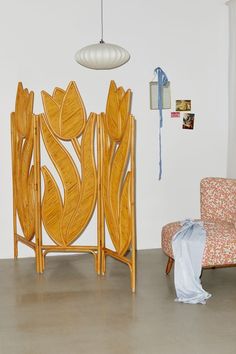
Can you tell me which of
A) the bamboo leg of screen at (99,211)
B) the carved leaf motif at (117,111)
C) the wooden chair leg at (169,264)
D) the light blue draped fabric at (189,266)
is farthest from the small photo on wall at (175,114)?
the light blue draped fabric at (189,266)

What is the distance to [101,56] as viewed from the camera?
4.73 meters

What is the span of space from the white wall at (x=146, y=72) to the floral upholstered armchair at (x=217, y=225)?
89cm

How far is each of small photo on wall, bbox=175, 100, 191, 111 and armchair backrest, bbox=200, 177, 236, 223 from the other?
104 cm

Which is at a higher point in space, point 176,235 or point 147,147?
point 147,147

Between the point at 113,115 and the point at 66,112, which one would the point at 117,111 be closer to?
the point at 113,115

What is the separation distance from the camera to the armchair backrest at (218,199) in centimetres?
473

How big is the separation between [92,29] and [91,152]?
1.33 metres

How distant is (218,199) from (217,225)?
324mm

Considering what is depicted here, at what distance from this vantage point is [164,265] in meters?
5.00

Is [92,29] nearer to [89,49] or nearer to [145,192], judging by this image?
[89,49]

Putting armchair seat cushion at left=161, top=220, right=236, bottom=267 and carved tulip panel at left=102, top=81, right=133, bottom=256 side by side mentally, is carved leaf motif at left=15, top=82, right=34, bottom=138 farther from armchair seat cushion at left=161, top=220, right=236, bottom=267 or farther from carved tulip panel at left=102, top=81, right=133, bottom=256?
armchair seat cushion at left=161, top=220, right=236, bottom=267

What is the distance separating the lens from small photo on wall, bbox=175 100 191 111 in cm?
557

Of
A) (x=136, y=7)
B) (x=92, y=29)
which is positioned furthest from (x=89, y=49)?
(x=136, y=7)

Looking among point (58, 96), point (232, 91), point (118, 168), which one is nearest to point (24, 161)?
point (58, 96)
